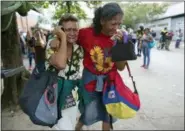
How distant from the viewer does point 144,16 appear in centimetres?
3209

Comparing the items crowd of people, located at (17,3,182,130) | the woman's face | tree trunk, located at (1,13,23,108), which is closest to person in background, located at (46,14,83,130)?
crowd of people, located at (17,3,182,130)

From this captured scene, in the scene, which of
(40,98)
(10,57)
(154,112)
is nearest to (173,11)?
(154,112)

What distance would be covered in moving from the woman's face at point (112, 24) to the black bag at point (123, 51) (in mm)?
151

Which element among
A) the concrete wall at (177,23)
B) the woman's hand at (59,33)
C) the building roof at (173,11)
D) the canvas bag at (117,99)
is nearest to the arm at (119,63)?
the canvas bag at (117,99)

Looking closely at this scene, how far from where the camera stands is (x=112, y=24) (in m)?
2.55

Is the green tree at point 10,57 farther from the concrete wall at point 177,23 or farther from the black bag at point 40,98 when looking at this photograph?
the concrete wall at point 177,23

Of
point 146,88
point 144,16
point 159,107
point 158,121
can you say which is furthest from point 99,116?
point 144,16

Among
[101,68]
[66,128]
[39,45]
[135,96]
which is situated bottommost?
[66,128]

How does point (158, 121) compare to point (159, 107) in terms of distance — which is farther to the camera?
point (159, 107)

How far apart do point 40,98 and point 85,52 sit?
681 mm

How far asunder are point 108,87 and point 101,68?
0.72ft

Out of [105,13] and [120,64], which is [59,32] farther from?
[120,64]

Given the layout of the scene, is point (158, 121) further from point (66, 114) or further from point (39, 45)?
point (39, 45)

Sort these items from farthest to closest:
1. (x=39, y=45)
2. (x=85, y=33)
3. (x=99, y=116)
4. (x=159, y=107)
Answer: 1. (x=159, y=107)
2. (x=99, y=116)
3. (x=85, y=33)
4. (x=39, y=45)
